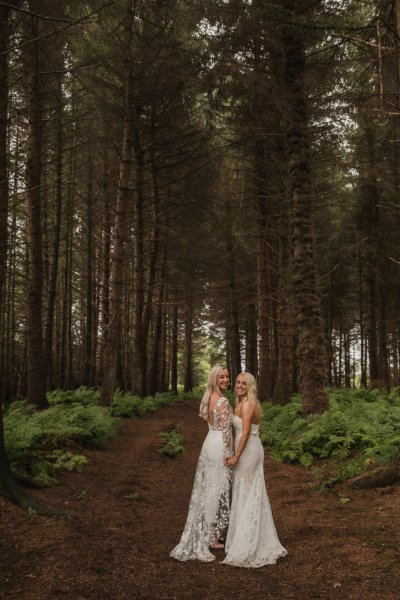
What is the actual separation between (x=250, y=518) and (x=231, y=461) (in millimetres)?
636

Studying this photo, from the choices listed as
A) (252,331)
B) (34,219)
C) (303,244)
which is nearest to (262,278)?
(303,244)

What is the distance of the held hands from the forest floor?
0.98 m

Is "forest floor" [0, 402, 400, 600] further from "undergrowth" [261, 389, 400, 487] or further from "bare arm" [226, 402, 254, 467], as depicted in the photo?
"bare arm" [226, 402, 254, 467]


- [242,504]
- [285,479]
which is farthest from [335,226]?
[242,504]

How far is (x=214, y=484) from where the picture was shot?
219 inches

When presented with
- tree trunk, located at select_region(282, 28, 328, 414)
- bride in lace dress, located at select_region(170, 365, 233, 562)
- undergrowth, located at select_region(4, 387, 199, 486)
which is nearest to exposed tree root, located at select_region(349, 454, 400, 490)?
bride in lace dress, located at select_region(170, 365, 233, 562)

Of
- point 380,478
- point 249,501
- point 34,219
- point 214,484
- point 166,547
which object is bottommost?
point 166,547

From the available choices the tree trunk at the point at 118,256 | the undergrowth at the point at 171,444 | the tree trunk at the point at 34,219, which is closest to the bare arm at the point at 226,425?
the undergrowth at the point at 171,444

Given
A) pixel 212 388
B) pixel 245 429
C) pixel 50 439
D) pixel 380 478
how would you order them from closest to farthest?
pixel 245 429, pixel 212 388, pixel 380 478, pixel 50 439

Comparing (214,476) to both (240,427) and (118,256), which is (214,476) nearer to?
(240,427)

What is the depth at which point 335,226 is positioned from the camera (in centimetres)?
2386

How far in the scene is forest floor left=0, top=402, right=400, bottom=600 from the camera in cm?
417

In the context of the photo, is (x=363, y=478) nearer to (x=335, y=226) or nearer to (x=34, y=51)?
(x=34, y=51)

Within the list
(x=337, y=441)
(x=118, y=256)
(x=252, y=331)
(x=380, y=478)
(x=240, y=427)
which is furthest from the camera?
(x=252, y=331)
